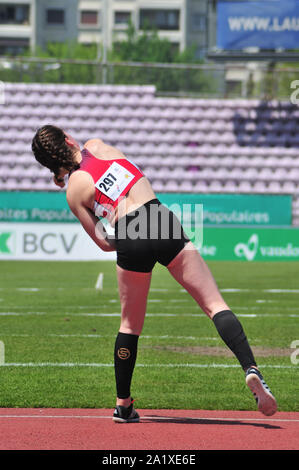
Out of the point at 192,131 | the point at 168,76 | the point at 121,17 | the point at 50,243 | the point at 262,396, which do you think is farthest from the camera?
the point at 121,17

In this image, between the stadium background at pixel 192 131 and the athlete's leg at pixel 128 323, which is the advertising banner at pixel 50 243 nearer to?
the stadium background at pixel 192 131

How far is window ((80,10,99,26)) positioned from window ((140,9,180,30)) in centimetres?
533

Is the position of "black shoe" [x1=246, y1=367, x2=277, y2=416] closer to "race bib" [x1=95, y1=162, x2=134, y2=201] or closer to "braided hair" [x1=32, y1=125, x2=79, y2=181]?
"race bib" [x1=95, y1=162, x2=134, y2=201]

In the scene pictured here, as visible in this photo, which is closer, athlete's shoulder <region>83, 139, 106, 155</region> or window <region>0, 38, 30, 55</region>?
athlete's shoulder <region>83, 139, 106, 155</region>

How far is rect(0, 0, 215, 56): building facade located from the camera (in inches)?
3250

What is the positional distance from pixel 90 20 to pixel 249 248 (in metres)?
69.8

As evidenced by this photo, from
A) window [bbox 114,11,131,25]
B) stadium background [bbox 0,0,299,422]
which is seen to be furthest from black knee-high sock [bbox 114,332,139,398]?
window [bbox 114,11,131,25]

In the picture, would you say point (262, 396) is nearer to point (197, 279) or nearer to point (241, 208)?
point (197, 279)

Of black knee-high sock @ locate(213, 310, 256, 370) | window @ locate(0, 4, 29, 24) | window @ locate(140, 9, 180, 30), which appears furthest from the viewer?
window @ locate(140, 9, 180, 30)

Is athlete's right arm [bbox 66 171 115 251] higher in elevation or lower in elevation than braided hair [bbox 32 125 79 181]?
lower

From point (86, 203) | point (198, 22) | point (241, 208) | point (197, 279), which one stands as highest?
point (198, 22)

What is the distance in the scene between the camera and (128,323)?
218 inches

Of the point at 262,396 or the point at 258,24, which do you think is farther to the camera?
the point at 258,24

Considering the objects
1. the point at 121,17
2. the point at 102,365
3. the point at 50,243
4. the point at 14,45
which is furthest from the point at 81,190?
the point at 121,17
